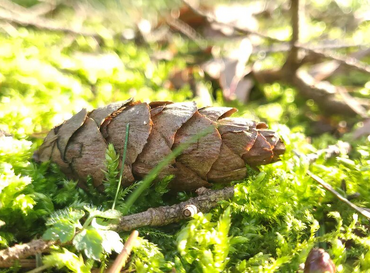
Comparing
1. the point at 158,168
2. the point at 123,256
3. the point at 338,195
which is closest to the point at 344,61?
the point at 338,195

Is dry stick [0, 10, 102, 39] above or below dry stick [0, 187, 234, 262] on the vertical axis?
above

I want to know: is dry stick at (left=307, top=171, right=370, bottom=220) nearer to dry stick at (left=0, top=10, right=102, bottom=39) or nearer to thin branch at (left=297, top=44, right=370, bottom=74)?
thin branch at (left=297, top=44, right=370, bottom=74)

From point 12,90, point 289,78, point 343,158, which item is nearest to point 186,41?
point 289,78

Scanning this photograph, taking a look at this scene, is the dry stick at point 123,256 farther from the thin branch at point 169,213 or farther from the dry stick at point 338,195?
the dry stick at point 338,195

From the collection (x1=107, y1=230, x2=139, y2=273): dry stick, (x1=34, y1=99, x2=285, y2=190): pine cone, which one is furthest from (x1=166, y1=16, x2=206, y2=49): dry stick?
(x1=107, y1=230, x2=139, y2=273): dry stick

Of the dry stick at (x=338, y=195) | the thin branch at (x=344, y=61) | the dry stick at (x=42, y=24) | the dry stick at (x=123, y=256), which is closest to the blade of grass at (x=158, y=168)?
the dry stick at (x=123, y=256)

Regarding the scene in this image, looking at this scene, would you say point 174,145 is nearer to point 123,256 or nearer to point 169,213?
point 169,213

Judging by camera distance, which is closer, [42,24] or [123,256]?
[123,256]
